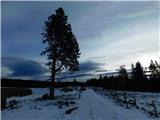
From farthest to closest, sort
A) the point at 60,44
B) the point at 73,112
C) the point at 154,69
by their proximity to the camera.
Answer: the point at 154,69, the point at 60,44, the point at 73,112

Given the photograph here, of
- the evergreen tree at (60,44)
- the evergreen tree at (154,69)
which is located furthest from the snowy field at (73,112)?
the evergreen tree at (154,69)

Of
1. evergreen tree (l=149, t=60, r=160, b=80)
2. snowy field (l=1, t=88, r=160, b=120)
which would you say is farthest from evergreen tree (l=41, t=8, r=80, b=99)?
evergreen tree (l=149, t=60, r=160, b=80)

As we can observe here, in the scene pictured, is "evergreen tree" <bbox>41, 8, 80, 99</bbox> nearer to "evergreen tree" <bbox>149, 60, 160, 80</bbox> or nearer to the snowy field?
the snowy field

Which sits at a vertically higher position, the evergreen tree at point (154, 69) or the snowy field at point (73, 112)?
the evergreen tree at point (154, 69)

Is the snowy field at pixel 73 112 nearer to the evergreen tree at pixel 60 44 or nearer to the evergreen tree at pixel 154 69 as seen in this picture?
the evergreen tree at pixel 60 44

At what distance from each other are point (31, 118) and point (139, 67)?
3732 inches

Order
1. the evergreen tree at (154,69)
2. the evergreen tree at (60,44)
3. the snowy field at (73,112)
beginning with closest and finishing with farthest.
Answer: the snowy field at (73,112)
the evergreen tree at (60,44)
the evergreen tree at (154,69)

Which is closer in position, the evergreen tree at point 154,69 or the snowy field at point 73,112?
the snowy field at point 73,112

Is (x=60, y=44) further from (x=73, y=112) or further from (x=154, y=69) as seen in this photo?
(x=154, y=69)

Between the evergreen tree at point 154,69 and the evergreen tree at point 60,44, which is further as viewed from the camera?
the evergreen tree at point 154,69

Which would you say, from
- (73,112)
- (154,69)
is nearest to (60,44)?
(73,112)

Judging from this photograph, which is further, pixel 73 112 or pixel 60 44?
pixel 60 44

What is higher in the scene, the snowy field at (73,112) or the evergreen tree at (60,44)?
the evergreen tree at (60,44)

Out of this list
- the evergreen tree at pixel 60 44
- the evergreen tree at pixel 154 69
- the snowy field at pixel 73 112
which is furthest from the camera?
the evergreen tree at pixel 154 69
